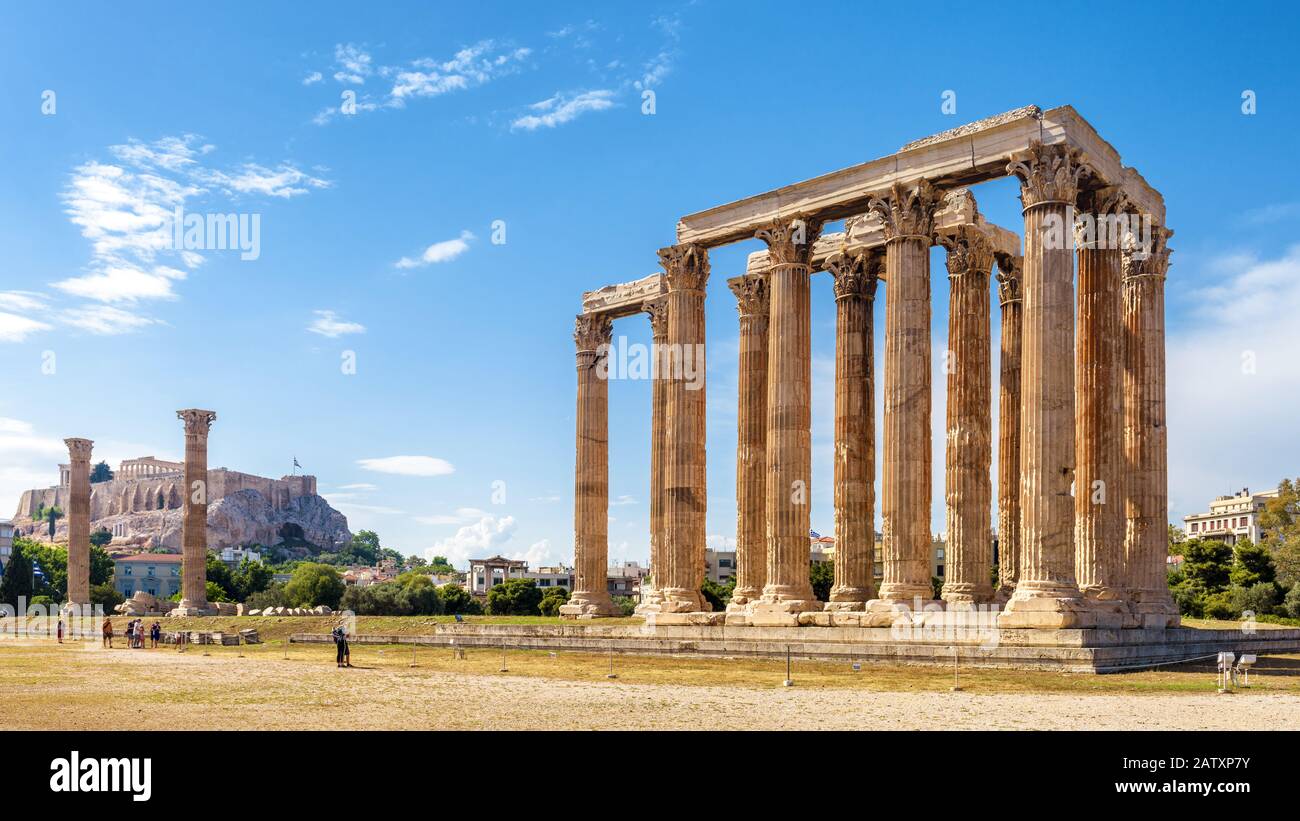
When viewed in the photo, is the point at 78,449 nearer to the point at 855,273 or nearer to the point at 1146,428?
the point at 855,273

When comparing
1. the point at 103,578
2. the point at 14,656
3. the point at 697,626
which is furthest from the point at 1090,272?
the point at 103,578

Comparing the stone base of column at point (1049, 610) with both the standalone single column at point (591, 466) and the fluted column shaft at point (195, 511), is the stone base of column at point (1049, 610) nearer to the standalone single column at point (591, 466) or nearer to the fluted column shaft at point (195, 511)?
the standalone single column at point (591, 466)

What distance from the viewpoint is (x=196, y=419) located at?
298 feet

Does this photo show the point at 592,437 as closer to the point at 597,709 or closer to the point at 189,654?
the point at 189,654

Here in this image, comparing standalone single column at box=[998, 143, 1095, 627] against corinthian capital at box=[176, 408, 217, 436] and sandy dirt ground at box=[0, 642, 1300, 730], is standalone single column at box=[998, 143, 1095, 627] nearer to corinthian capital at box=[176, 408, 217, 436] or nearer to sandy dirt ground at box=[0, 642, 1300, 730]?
sandy dirt ground at box=[0, 642, 1300, 730]

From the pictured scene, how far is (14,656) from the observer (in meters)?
44.3

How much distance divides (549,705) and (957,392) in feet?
80.5

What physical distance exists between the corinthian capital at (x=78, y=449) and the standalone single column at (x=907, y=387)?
274ft

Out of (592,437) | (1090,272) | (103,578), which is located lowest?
(103,578)

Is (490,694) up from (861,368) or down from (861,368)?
down

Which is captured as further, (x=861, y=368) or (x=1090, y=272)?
(x=861, y=368)
